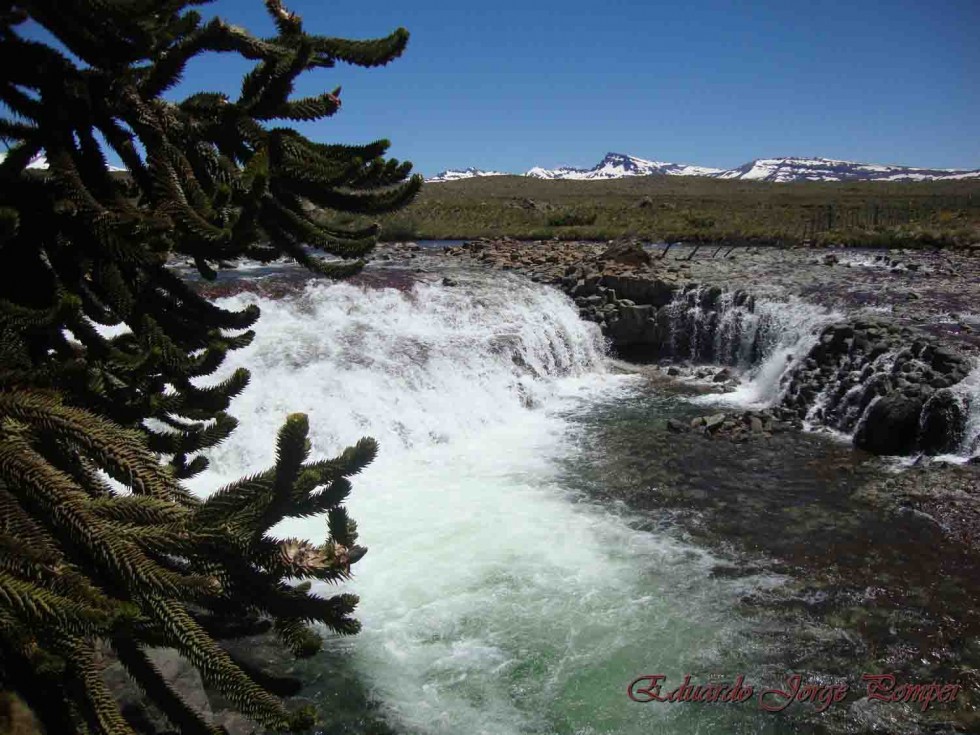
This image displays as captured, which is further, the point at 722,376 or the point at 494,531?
the point at 722,376

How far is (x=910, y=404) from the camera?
15391mm

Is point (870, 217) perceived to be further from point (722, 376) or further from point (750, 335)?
point (722, 376)

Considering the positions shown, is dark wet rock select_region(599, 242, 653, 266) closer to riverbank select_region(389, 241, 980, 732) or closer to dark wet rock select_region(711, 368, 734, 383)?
riverbank select_region(389, 241, 980, 732)

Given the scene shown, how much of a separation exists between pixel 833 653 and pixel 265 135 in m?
8.82

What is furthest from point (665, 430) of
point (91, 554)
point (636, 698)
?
point (91, 554)

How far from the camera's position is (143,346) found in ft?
13.4

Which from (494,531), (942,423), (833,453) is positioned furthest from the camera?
(833,453)

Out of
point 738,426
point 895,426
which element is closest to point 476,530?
point 738,426

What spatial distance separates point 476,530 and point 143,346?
28.3ft

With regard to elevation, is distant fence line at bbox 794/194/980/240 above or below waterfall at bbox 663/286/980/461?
above

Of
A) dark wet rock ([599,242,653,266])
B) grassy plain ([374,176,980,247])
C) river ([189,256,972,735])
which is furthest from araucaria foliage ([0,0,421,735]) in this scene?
dark wet rock ([599,242,653,266])

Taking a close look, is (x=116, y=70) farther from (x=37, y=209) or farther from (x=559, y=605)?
(x=559, y=605)

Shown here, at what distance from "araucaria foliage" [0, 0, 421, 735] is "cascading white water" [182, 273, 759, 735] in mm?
5224

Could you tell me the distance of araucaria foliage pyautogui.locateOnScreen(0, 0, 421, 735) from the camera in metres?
2.78
